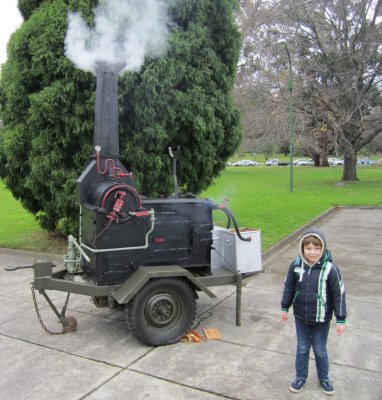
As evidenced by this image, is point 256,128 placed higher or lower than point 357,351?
higher

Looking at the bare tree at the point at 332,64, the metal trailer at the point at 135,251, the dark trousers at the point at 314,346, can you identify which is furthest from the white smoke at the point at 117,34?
the bare tree at the point at 332,64

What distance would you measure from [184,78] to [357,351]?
5.41m

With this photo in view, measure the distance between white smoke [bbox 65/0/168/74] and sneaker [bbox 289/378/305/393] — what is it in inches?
139

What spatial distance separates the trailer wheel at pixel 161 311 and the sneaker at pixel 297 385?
4.20 feet

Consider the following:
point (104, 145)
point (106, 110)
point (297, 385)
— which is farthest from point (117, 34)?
point (297, 385)

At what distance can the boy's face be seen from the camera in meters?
3.51

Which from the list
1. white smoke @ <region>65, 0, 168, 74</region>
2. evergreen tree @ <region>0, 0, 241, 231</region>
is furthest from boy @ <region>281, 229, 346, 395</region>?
evergreen tree @ <region>0, 0, 241, 231</region>

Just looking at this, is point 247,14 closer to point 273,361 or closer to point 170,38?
point 170,38

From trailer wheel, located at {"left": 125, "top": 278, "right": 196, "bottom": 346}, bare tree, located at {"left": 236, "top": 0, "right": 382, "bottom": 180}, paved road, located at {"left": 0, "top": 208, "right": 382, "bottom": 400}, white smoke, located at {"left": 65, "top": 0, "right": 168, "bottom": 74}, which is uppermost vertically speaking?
bare tree, located at {"left": 236, "top": 0, "right": 382, "bottom": 180}

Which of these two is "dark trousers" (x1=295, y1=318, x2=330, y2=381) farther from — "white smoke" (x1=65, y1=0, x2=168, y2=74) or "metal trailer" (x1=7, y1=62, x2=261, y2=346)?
"white smoke" (x1=65, y1=0, x2=168, y2=74)

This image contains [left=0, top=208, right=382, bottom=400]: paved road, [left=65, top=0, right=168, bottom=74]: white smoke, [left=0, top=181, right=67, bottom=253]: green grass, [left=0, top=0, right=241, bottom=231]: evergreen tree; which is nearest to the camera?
[left=0, top=208, right=382, bottom=400]: paved road

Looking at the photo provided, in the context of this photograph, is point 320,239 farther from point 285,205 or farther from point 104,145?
point 285,205

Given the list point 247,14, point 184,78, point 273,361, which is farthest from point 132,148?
point 247,14

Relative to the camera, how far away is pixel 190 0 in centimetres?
776
